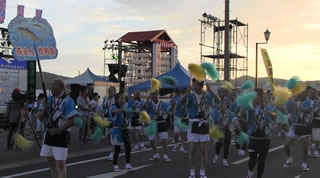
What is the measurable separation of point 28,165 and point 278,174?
229 inches

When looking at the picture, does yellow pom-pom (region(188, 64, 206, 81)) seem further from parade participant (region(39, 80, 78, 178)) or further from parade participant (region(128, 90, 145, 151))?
parade participant (region(128, 90, 145, 151))

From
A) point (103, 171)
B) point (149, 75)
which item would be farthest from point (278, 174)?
point (149, 75)

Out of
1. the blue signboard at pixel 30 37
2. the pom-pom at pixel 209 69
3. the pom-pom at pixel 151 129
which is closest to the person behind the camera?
the blue signboard at pixel 30 37

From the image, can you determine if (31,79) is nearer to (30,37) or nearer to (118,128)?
(118,128)

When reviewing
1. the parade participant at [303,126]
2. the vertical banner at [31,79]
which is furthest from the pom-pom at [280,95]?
the vertical banner at [31,79]

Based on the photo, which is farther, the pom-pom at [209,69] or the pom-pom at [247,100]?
the pom-pom at [209,69]

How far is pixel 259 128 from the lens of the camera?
662 cm

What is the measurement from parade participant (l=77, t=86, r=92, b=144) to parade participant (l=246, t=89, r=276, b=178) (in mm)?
7934

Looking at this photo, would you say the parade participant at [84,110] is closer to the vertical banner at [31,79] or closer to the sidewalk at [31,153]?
the sidewalk at [31,153]

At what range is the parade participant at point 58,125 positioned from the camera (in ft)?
18.8

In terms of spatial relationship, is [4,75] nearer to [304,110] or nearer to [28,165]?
[28,165]

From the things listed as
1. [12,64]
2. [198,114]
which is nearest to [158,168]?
[198,114]

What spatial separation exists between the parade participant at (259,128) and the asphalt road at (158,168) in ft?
5.44

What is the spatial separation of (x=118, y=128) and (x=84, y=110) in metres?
A: 5.47
